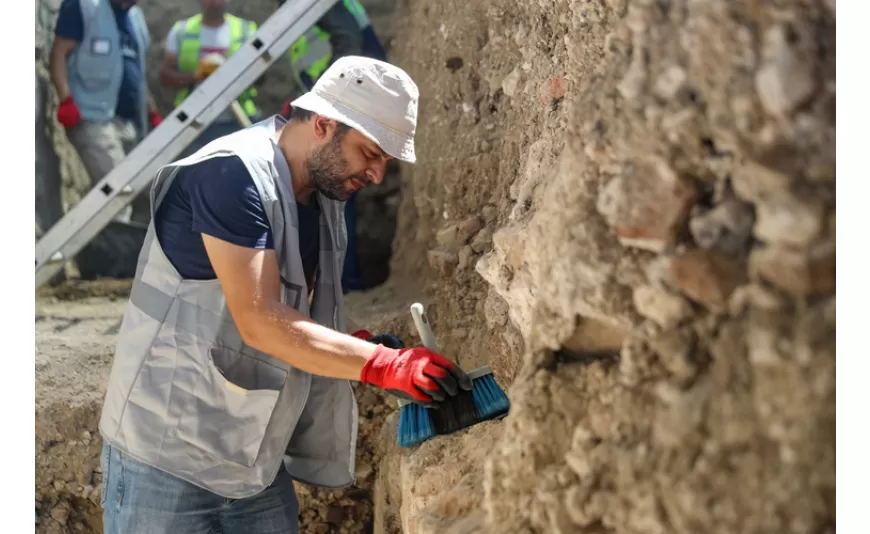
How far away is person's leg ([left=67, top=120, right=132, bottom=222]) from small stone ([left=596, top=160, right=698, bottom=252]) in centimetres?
349

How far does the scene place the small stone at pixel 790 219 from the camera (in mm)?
823

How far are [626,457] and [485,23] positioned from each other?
82.1 inches

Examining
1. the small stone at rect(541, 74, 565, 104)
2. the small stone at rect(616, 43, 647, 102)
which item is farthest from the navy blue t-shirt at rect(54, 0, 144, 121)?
the small stone at rect(616, 43, 647, 102)

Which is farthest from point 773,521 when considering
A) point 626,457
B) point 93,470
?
point 93,470

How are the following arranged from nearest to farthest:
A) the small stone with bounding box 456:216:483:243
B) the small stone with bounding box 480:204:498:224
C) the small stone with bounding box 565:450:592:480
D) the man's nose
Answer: the small stone with bounding box 565:450:592:480 < the man's nose < the small stone with bounding box 480:204:498:224 < the small stone with bounding box 456:216:483:243

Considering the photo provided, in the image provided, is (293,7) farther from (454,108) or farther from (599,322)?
(599,322)

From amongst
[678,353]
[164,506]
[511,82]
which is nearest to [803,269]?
[678,353]

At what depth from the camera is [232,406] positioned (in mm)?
1669

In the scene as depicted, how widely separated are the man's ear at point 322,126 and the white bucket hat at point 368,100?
4cm

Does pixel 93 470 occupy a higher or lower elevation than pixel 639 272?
lower

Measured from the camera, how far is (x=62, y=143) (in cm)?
425

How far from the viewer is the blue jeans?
1.69 metres

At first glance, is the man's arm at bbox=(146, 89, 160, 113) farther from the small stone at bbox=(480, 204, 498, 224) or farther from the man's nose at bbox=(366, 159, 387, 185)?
the man's nose at bbox=(366, 159, 387, 185)

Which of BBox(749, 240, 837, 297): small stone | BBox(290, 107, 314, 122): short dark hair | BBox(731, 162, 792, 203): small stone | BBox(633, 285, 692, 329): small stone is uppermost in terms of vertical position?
BBox(731, 162, 792, 203): small stone
